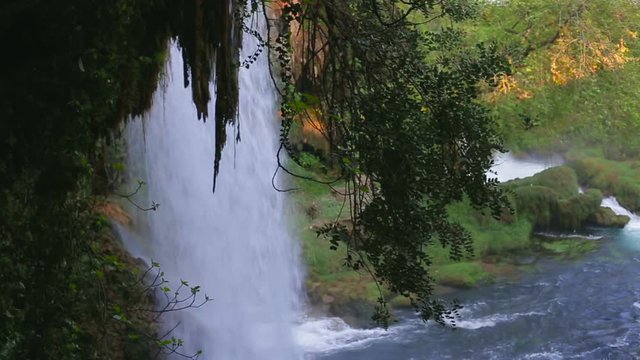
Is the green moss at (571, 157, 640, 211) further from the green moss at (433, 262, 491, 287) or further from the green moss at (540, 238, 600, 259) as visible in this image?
the green moss at (433, 262, 491, 287)

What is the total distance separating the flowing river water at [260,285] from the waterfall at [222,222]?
2 cm

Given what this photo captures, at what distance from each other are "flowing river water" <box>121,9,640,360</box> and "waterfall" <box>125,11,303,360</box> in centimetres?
2

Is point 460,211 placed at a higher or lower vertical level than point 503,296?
higher

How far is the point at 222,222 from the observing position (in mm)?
10516

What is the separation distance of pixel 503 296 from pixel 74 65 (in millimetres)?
10062

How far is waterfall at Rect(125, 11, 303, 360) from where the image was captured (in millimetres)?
9062

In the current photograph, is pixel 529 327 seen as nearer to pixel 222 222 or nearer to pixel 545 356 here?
pixel 545 356

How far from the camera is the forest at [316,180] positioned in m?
3.51

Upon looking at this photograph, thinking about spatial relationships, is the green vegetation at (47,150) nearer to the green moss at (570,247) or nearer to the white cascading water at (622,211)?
the green moss at (570,247)

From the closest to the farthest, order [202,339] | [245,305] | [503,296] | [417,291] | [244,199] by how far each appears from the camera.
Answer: [417,291] → [202,339] → [245,305] → [244,199] → [503,296]

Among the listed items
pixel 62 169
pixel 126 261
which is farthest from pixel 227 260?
pixel 62 169

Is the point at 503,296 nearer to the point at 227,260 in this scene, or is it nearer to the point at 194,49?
the point at 227,260

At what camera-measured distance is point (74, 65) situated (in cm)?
335

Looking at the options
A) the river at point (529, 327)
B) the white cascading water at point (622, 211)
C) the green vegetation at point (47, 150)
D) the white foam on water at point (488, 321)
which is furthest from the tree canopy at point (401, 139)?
the white cascading water at point (622, 211)
